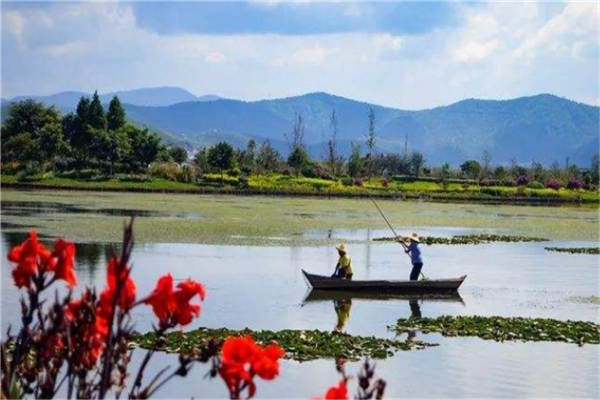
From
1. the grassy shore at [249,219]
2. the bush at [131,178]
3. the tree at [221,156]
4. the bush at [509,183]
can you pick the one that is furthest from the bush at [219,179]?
the bush at [509,183]

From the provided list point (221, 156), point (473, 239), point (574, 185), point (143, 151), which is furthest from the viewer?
point (574, 185)

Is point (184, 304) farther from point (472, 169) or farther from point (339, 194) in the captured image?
point (472, 169)

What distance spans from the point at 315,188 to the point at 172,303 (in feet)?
266

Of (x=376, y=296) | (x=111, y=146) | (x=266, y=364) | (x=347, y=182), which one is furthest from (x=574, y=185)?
(x=266, y=364)

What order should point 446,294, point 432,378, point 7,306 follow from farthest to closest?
point 446,294
point 7,306
point 432,378

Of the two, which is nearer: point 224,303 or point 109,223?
point 224,303

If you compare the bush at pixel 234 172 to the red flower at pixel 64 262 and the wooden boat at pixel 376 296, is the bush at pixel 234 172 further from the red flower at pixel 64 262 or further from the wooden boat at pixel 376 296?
the red flower at pixel 64 262

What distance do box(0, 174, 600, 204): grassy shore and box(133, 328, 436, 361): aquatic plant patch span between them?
5945cm

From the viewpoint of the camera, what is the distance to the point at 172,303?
137 inches

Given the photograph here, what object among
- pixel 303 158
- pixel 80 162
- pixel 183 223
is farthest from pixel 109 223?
pixel 303 158

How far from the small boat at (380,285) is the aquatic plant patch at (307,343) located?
609 centimetres

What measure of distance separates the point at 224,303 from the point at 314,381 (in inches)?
296

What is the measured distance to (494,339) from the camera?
18.5m

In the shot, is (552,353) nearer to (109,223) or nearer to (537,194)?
(109,223)
